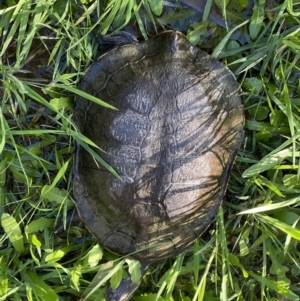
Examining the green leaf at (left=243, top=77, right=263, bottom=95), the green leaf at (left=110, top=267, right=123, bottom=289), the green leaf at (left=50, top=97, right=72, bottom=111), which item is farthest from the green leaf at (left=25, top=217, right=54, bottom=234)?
the green leaf at (left=243, top=77, right=263, bottom=95)

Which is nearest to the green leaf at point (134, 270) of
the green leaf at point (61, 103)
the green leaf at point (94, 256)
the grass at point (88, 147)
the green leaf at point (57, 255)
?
the grass at point (88, 147)

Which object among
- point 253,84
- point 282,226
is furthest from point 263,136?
point 282,226

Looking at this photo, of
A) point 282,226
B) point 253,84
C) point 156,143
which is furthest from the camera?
point 253,84

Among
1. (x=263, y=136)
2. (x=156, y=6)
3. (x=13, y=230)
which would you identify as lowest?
(x=263, y=136)

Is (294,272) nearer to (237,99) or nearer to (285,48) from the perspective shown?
(237,99)

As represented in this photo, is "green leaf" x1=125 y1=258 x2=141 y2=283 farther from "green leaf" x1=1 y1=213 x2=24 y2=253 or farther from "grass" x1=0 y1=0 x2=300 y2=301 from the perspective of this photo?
"green leaf" x1=1 y1=213 x2=24 y2=253

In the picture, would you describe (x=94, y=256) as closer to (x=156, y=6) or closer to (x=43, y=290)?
(x=43, y=290)

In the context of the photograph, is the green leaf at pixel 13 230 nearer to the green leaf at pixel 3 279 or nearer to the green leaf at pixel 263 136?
the green leaf at pixel 3 279

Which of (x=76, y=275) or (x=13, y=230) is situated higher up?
(x=13, y=230)
